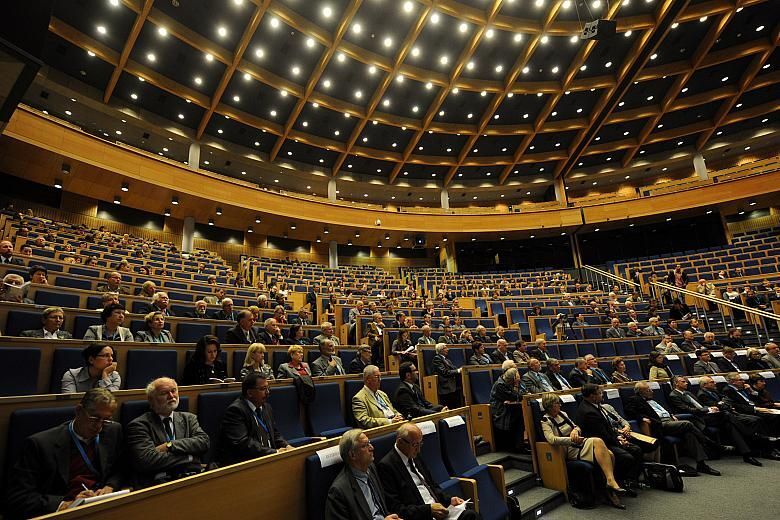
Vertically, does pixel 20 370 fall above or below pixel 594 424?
above

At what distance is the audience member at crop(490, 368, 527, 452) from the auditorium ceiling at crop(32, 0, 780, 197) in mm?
9803

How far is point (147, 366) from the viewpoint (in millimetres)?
2686

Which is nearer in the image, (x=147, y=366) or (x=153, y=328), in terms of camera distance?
(x=147, y=366)

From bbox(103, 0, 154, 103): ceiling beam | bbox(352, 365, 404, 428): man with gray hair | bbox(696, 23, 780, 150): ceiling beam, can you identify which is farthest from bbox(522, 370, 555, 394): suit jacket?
→ bbox(696, 23, 780, 150): ceiling beam

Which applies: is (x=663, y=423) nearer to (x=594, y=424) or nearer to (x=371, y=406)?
(x=594, y=424)

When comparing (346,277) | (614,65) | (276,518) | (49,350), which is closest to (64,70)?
(346,277)

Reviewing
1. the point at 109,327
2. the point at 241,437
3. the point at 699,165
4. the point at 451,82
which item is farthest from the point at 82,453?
the point at 699,165

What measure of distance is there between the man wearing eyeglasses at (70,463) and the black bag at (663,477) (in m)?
3.65

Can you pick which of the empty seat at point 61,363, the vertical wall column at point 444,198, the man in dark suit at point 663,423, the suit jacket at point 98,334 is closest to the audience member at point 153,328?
the suit jacket at point 98,334

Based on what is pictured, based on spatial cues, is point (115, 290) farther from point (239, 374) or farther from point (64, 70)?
point (64, 70)

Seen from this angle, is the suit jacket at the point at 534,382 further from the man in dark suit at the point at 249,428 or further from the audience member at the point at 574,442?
the man in dark suit at the point at 249,428

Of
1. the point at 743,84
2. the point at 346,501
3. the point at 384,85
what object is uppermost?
the point at 384,85

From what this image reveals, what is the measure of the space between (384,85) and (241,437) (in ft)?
39.3

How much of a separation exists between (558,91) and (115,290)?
43.8 ft
